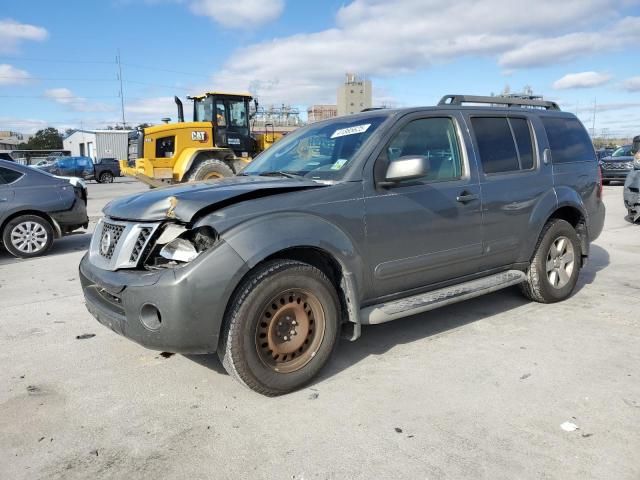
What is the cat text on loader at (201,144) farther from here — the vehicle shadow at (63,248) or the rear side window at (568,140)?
the rear side window at (568,140)

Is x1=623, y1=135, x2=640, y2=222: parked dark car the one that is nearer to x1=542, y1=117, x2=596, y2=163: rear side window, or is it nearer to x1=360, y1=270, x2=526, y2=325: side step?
x1=542, y1=117, x2=596, y2=163: rear side window

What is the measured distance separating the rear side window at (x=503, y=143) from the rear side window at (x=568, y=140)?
0.37m

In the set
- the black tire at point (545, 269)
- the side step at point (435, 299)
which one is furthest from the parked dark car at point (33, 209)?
the black tire at point (545, 269)

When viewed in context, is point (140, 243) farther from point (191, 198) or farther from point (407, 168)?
point (407, 168)

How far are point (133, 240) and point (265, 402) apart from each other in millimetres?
1299

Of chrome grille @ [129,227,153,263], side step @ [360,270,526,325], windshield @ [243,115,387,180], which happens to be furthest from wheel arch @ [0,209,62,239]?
side step @ [360,270,526,325]

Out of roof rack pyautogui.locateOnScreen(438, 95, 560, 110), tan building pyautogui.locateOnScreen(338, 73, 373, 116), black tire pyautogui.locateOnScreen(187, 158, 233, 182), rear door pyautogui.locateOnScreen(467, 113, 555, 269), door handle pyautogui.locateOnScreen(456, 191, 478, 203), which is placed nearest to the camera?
door handle pyautogui.locateOnScreen(456, 191, 478, 203)

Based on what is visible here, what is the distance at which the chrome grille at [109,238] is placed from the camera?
11.2ft

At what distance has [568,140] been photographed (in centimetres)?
536

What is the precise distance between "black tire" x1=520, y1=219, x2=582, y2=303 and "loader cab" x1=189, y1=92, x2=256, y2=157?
38.4 ft

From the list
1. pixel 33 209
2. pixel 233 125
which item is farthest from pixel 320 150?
pixel 233 125

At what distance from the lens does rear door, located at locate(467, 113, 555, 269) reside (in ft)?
14.6

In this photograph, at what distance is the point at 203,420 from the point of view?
10.1ft

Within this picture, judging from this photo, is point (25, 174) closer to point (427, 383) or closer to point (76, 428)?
point (76, 428)
